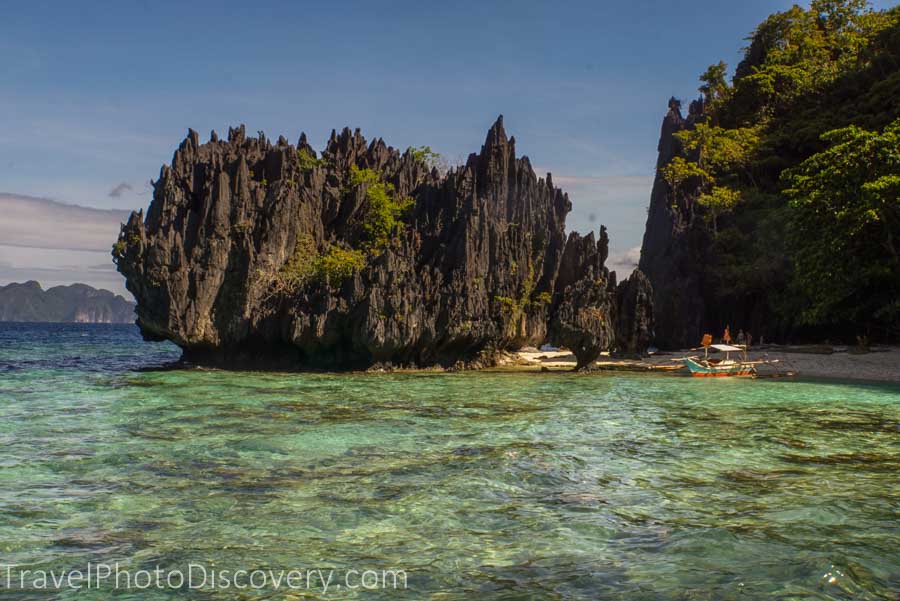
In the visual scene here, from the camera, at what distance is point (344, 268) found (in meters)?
41.8

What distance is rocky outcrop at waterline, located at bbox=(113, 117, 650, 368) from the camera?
38406 mm

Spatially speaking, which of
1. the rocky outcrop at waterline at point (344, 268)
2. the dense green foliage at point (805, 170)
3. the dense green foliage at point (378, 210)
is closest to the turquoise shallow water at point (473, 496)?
the rocky outcrop at waterline at point (344, 268)

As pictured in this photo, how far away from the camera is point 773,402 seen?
2595 centimetres

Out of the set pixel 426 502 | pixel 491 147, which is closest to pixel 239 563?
pixel 426 502

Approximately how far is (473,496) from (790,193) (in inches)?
1580

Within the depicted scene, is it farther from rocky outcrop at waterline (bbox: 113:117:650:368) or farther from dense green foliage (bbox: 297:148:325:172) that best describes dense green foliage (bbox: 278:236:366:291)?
dense green foliage (bbox: 297:148:325:172)

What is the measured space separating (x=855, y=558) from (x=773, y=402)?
1885 centimetres

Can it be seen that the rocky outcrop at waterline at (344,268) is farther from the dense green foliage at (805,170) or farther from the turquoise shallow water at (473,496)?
the turquoise shallow water at (473,496)

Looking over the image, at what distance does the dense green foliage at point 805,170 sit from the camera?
39.8m

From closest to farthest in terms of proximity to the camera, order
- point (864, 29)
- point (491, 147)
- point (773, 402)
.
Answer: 1. point (773, 402)
2. point (491, 147)
3. point (864, 29)

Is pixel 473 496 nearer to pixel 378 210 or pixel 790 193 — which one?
pixel 378 210

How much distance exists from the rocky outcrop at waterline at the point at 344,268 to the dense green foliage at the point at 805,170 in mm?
11965

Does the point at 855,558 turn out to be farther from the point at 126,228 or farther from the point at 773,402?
the point at 126,228

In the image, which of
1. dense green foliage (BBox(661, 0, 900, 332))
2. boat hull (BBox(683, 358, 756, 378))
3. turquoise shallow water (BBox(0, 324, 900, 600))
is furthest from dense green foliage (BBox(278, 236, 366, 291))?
dense green foliage (BBox(661, 0, 900, 332))
